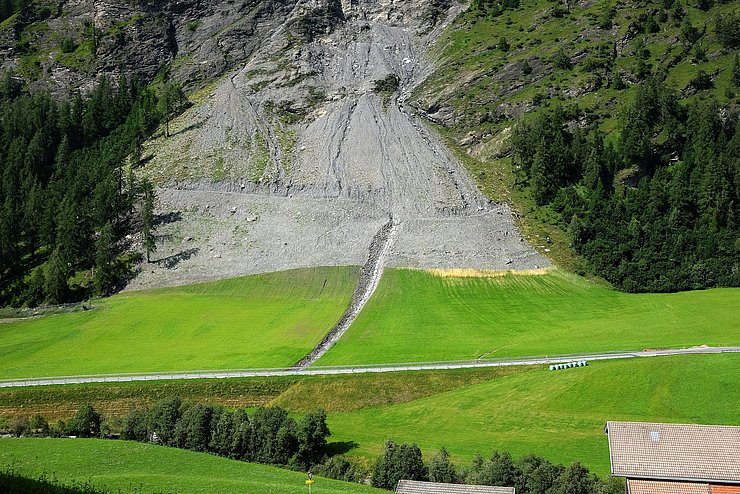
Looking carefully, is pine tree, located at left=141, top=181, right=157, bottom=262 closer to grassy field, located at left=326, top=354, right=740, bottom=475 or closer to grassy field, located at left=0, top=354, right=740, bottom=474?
grassy field, located at left=0, top=354, right=740, bottom=474

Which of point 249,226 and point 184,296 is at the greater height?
point 249,226

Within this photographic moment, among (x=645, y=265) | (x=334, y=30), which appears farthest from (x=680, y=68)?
(x=334, y=30)

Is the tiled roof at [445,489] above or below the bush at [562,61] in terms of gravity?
below

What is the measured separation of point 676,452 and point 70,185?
406 feet

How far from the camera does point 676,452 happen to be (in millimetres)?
38000

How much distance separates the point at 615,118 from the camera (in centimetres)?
13638

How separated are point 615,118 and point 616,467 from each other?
112 metres

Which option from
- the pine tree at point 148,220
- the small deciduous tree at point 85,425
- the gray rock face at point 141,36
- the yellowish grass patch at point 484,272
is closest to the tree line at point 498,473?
the small deciduous tree at point 85,425

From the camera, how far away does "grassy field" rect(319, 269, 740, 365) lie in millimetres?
75938

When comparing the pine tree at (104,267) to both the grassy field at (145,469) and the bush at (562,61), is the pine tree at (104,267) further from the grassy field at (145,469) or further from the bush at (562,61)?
the bush at (562,61)

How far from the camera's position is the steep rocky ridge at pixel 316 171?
359 feet

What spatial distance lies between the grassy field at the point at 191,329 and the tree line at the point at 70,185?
49.9 ft

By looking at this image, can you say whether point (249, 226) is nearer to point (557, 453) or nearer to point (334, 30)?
point (557, 453)

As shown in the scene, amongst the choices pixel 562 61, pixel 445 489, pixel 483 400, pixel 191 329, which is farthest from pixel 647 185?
pixel 445 489
